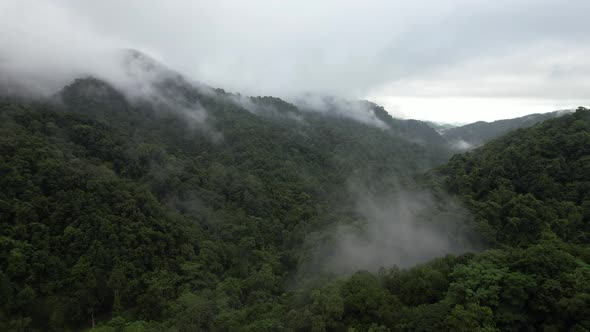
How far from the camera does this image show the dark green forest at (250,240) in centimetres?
1662

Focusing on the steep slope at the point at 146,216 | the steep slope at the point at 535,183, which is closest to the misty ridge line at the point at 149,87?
the steep slope at the point at 146,216

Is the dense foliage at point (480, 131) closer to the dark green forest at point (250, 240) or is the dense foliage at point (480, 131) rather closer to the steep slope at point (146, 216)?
the steep slope at point (146, 216)

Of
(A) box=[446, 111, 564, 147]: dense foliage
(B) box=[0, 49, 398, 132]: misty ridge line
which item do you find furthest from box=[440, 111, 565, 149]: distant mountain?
(B) box=[0, 49, 398, 132]: misty ridge line

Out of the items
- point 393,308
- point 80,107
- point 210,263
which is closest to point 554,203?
point 393,308

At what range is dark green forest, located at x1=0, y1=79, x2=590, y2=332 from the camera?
655 inches

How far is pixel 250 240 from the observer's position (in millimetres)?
35844

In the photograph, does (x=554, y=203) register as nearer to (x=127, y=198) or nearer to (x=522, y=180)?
(x=522, y=180)

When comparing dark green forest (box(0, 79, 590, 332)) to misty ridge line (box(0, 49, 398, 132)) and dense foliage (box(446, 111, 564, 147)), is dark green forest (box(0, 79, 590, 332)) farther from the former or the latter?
dense foliage (box(446, 111, 564, 147))

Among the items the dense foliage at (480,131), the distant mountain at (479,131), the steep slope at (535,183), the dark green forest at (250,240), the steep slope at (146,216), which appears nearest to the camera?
the dark green forest at (250,240)

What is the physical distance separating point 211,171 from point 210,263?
22319 millimetres

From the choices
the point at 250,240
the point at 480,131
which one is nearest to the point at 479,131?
the point at 480,131

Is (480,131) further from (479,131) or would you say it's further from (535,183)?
(535,183)

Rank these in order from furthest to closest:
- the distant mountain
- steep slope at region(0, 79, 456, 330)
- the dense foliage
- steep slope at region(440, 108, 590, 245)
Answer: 1. the dense foliage
2. the distant mountain
3. steep slope at region(440, 108, 590, 245)
4. steep slope at region(0, 79, 456, 330)

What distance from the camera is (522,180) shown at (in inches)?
1233
